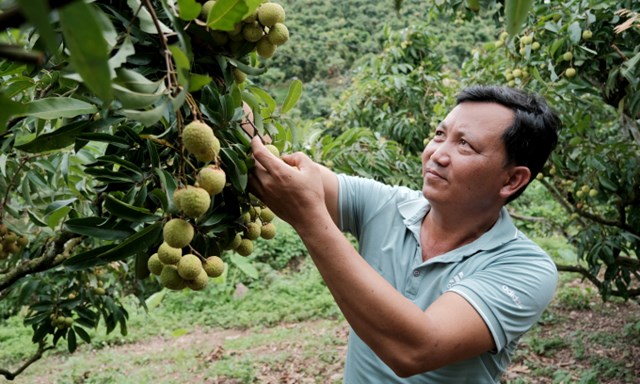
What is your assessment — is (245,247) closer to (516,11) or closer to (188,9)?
(188,9)

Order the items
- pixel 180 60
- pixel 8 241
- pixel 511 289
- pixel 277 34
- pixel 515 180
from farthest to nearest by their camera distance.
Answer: pixel 8 241
pixel 515 180
pixel 511 289
pixel 277 34
pixel 180 60

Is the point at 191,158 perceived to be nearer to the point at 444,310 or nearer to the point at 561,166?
the point at 444,310

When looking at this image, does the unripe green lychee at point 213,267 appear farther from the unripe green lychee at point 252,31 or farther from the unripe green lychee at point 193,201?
the unripe green lychee at point 252,31

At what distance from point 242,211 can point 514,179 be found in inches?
30.5

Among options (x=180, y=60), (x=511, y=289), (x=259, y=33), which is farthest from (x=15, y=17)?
(x=511, y=289)

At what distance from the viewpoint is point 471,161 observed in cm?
140

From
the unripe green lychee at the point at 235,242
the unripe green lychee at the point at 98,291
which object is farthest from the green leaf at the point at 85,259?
the unripe green lychee at the point at 98,291

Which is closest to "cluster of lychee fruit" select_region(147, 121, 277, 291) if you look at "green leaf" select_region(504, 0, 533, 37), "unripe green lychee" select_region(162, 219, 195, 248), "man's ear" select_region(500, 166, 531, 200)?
"unripe green lychee" select_region(162, 219, 195, 248)

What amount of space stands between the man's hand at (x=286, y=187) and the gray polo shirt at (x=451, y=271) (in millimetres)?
364

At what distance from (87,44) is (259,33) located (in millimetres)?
612

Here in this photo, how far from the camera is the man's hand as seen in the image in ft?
3.45

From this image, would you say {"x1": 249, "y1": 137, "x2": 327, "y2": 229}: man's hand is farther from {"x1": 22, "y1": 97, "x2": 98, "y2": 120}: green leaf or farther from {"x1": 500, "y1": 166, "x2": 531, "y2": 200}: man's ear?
{"x1": 500, "y1": 166, "x2": 531, "y2": 200}: man's ear

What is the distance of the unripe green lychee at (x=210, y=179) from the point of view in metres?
0.86

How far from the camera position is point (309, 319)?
19.8ft
